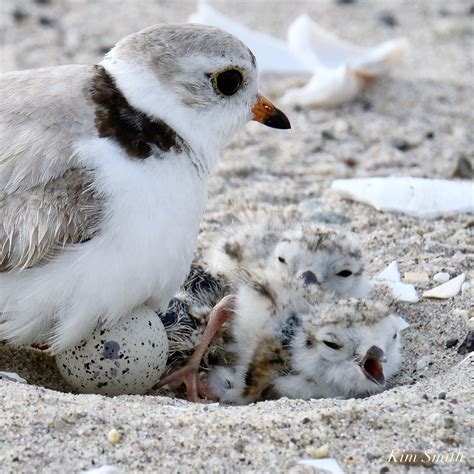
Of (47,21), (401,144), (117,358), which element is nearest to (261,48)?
(401,144)

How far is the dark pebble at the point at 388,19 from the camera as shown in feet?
23.2

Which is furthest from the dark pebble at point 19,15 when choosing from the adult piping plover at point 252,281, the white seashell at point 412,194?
the adult piping plover at point 252,281

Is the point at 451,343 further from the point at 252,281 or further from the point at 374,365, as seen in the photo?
the point at 252,281

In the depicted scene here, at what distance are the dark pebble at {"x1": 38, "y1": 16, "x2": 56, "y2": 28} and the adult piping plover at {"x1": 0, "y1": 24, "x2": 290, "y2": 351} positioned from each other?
348cm

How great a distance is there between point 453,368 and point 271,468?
87 centimetres

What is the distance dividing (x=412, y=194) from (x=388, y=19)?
305 centimetres

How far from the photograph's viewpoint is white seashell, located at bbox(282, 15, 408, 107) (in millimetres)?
5633

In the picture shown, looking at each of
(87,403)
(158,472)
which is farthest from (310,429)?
(87,403)

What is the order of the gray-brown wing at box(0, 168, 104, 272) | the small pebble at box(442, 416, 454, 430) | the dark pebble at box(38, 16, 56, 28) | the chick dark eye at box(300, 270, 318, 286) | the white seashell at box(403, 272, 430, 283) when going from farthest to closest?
the dark pebble at box(38, 16, 56, 28) → the white seashell at box(403, 272, 430, 283) → the chick dark eye at box(300, 270, 318, 286) → the gray-brown wing at box(0, 168, 104, 272) → the small pebble at box(442, 416, 454, 430)

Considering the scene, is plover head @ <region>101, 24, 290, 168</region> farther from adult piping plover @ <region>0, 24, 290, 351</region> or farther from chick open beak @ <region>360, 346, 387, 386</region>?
chick open beak @ <region>360, 346, 387, 386</region>

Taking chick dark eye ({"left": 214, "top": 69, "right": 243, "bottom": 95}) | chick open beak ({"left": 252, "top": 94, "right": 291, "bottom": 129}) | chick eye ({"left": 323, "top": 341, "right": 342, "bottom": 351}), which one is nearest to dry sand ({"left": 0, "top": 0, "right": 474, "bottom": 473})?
chick eye ({"left": 323, "top": 341, "right": 342, "bottom": 351})

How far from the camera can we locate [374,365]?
320 centimetres

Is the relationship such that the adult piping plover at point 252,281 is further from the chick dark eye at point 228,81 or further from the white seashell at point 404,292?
the chick dark eye at point 228,81

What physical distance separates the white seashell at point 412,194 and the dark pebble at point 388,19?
9.34 ft
